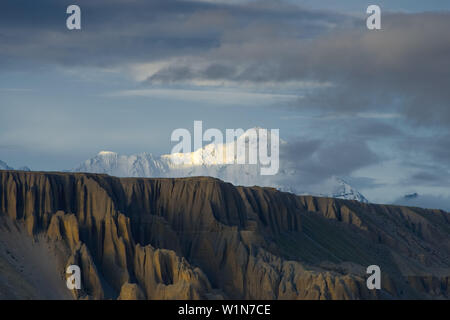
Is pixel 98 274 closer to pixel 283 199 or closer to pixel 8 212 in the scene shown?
pixel 8 212

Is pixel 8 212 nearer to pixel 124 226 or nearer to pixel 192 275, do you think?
pixel 124 226

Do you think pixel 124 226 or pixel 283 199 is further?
pixel 283 199

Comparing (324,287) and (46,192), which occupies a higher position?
(46,192)
